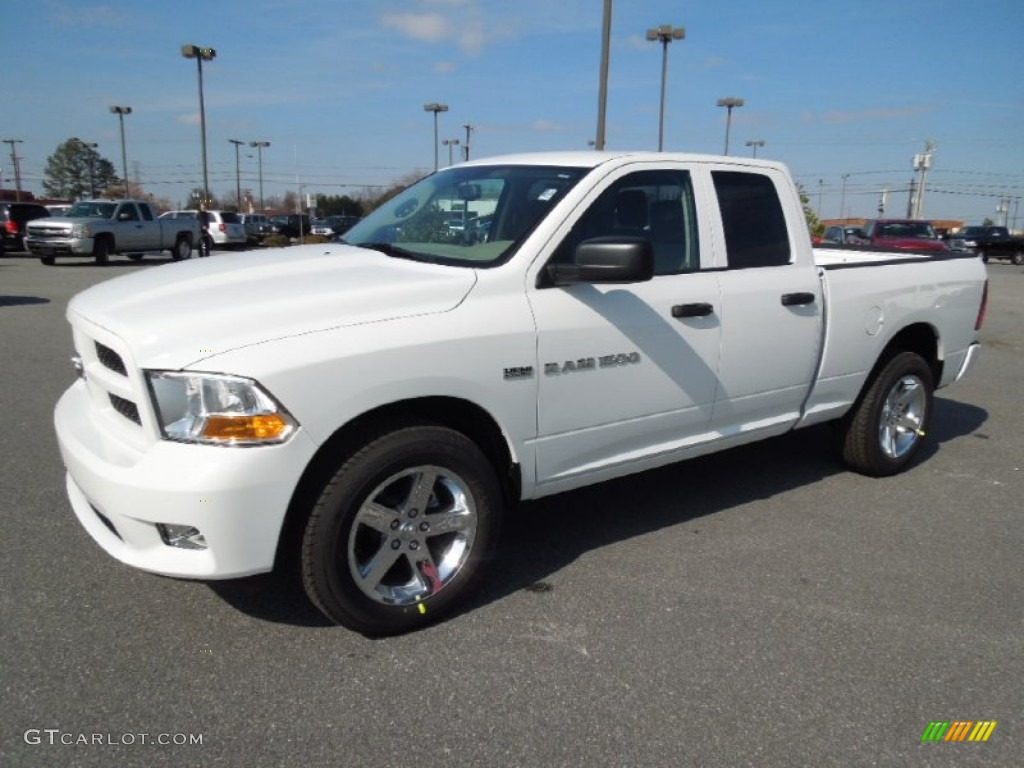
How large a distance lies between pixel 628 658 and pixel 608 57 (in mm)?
15744

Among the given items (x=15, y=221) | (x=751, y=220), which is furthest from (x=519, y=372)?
(x=15, y=221)

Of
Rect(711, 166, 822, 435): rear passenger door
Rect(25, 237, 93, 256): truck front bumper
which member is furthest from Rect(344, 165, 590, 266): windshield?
Rect(25, 237, 93, 256): truck front bumper

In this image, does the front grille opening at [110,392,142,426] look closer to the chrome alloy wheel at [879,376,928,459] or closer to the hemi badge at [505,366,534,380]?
the hemi badge at [505,366,534,380]

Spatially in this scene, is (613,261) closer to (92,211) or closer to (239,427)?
(239,427)

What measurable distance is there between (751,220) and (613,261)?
1479 millimetres

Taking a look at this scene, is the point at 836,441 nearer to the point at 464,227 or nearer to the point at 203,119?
the point at 464,227

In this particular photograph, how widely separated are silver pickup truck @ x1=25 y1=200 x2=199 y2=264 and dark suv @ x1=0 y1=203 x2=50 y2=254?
273 centimetres

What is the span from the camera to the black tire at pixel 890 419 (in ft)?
16.2

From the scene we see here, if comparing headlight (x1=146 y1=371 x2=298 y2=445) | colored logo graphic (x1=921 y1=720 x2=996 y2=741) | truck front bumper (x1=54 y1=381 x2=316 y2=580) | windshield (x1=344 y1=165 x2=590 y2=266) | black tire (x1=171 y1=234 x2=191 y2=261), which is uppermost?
windshield (x1=344 y1=165 x2=590 y2=266)

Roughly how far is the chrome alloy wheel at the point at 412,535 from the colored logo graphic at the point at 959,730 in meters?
1.74

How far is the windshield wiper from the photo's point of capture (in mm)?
3590

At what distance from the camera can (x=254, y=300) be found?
114 inches

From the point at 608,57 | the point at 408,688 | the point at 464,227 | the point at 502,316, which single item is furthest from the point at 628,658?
the point at 608,57

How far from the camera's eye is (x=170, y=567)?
8.82ft
